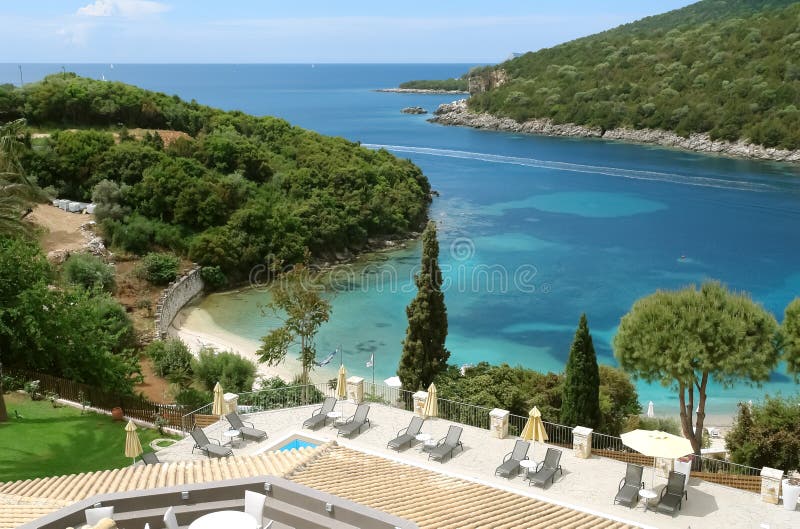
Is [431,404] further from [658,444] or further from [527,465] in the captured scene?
[658,444]

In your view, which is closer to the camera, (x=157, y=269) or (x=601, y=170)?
(x=157, y=269)

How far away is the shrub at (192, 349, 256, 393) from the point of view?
25.4m

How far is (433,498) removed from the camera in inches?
497

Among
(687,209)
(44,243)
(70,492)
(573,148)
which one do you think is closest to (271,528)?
(70,492)

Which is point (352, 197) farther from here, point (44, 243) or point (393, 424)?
point (393, 424)

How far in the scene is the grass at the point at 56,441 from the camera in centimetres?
1599

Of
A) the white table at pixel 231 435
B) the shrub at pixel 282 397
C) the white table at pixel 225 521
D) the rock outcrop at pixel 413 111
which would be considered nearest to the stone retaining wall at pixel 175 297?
the shrub at pixel 282 397

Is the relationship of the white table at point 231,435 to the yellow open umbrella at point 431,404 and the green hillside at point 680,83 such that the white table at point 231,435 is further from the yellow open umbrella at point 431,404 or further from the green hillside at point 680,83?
the green hillside at point 680,83

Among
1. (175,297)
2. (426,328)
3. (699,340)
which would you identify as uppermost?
(699,340)

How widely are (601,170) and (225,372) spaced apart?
2807 inches

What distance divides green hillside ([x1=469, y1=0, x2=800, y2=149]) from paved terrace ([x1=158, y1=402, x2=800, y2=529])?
90.9 meters

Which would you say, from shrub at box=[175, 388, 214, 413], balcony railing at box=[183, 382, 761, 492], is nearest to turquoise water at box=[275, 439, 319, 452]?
balcony railing at box=[183, 382, 761, 492]

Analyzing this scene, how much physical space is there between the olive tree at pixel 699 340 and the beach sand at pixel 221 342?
1352cm

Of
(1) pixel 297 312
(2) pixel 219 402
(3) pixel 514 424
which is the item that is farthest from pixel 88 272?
(3) pixel 514 424
